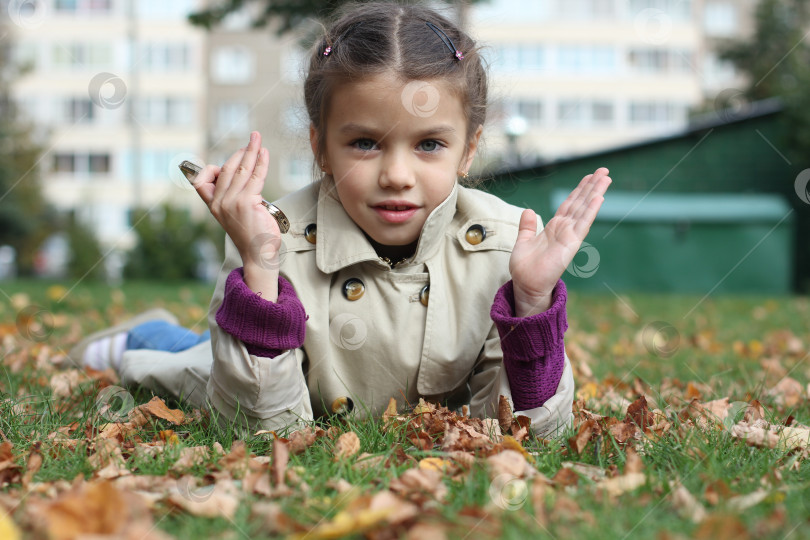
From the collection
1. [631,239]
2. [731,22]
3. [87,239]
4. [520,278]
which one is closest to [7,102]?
[87,239]

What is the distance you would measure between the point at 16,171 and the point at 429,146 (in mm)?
20863

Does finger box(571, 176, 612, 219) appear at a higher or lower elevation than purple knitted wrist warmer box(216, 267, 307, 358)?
higher

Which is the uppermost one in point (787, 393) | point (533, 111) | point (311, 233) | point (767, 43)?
point (311, 233)

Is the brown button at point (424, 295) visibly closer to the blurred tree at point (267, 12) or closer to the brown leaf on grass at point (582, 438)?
the brown leaf on grass at point (582, 438)

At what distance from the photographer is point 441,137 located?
7.99 feet

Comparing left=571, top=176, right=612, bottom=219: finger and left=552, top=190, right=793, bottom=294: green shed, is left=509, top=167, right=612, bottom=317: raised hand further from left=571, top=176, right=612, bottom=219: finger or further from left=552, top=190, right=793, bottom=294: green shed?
left=552, top=190, right=793, bottom=294: green shed

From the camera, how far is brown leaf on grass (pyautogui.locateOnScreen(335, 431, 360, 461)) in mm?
2041

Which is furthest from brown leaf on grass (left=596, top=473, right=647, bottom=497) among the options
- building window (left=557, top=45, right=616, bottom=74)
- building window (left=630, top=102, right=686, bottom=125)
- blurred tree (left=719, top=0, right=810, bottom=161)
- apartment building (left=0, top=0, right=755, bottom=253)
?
building window (left=630, top=102, right=686, bottom=125)

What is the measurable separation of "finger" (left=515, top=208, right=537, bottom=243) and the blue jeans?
1639 mm

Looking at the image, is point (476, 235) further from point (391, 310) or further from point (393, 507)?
point (393, 507)

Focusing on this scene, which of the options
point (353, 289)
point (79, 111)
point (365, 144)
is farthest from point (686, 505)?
point (79, 111)

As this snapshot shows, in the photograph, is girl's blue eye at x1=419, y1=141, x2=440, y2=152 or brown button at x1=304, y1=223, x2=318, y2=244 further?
brown button at x1=304, y1=223, x2=318, y2=244

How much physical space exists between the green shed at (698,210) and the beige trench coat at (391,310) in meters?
9.13

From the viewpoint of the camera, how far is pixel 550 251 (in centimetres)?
230
